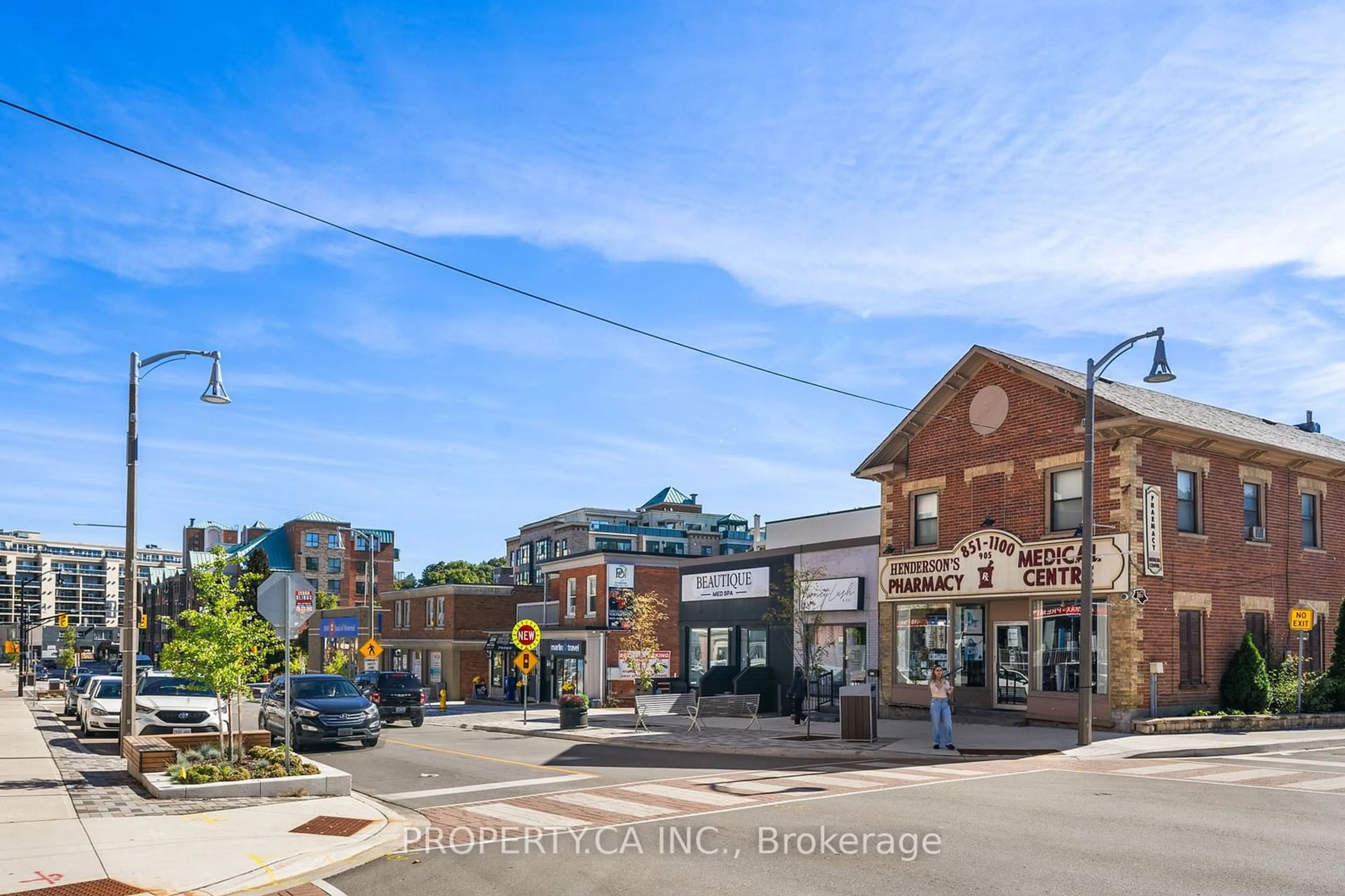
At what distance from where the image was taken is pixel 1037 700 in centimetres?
2602

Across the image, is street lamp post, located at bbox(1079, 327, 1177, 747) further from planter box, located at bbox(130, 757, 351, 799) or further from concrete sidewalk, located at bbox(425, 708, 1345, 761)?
planter box, located at bbox(130, 757, 351, 799)

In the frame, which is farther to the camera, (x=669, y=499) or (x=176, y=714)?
(x=669, y=499)

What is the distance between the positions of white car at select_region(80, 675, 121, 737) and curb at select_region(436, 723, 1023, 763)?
1048 cm

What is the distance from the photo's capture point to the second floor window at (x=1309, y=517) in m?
29.1

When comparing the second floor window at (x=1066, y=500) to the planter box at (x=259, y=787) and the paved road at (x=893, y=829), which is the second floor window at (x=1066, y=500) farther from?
A: the planter box at (x=259, y=787)

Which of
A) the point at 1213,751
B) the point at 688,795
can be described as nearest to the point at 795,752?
the point at 688,795

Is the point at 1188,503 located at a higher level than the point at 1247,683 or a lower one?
higher

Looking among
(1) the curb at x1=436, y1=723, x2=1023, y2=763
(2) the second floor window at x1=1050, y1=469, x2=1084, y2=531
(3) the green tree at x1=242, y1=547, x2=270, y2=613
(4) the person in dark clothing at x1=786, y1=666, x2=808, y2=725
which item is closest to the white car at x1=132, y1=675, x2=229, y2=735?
Result: (1) the curb at x1=436, y1=723, x2=1023, y2=763

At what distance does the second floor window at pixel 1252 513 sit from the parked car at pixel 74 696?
30.2m

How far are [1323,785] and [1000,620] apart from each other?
11972 mm

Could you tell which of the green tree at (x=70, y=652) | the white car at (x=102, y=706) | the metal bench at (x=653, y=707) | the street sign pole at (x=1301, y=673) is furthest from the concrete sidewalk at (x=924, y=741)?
the green tree at (x=70, y=652)

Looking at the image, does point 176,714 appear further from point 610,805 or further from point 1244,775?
point 1244,775

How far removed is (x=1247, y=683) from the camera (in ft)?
84.8

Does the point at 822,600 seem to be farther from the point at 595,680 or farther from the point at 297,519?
the point at 297,519
